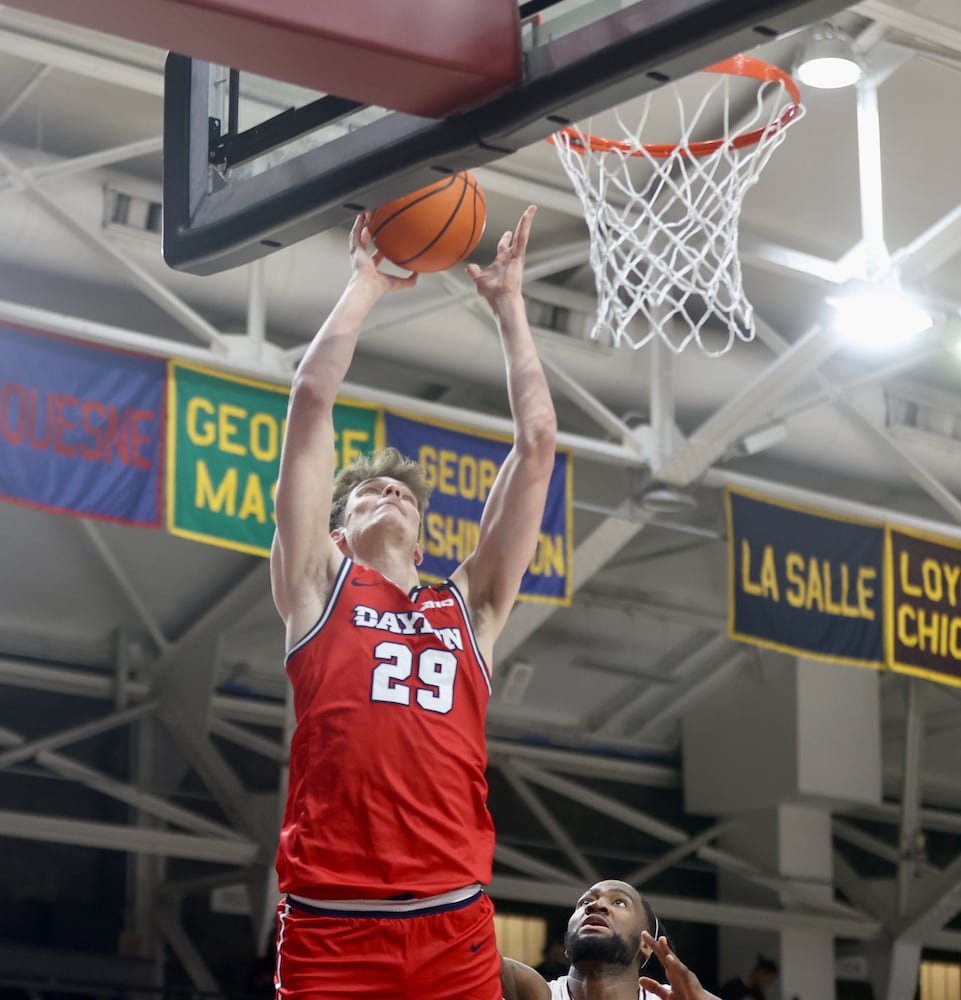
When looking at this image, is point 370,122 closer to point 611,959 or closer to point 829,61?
point 611,959

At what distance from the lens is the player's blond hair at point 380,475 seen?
3734 millimetres

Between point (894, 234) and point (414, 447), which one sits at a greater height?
point (894, 234)

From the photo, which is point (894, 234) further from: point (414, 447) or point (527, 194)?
point (414, 447)

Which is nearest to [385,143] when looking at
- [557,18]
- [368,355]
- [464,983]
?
[557,18]

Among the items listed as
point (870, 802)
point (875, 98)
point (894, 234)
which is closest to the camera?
point (875, 98)

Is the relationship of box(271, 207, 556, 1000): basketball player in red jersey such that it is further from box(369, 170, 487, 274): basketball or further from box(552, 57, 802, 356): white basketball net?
box(552, 57, 802, 356): white basketball net

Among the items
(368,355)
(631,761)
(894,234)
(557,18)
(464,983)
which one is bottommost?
(464,983)

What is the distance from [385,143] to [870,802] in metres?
12.0

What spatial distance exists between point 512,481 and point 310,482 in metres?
0.51

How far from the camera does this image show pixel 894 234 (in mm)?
10352

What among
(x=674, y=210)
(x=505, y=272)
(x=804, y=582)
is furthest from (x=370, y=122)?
(x=804, y=582)

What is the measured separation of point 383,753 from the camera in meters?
3.26

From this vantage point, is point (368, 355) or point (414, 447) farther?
point (368, 355)

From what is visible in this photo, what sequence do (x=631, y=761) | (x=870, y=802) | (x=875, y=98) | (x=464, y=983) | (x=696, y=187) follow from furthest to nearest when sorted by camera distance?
1. (x=631, y=761)
2. (x=870, y=802)
3. (x=696, y=187)
4. (x=875, y=98)
5. (x=464, y=983)
